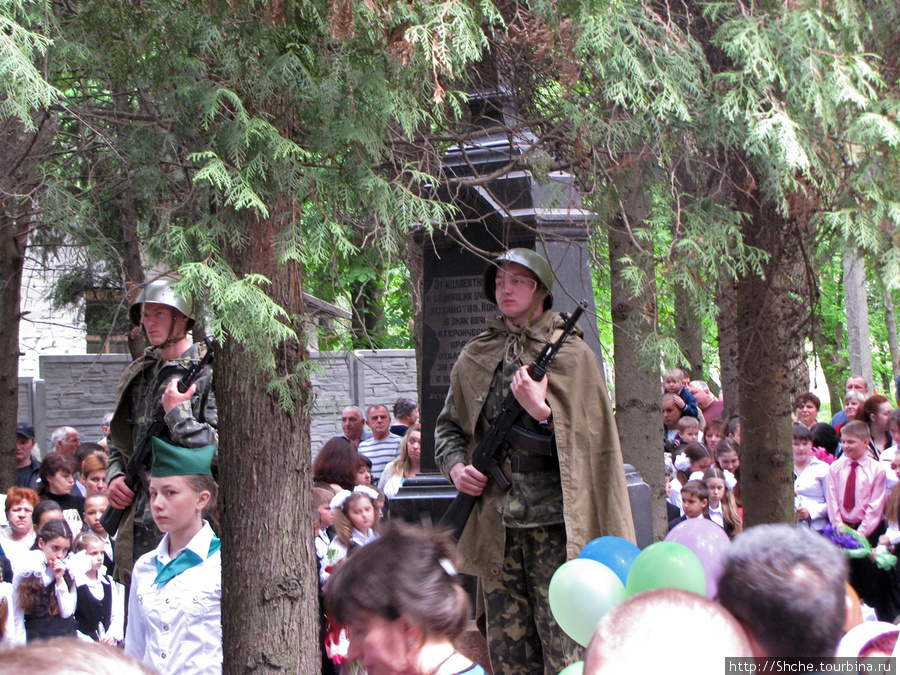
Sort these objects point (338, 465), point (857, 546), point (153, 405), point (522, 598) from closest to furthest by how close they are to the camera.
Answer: point (522, 598)
point (153, 405)
point (857, 546)
point (338, 465)

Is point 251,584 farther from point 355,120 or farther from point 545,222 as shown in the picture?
point 545,222

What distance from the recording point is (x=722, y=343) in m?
12.0

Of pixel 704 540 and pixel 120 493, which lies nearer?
pixel 704 540

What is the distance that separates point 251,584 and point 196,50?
7.00ft

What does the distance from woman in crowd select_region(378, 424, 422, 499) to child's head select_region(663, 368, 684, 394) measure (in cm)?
507

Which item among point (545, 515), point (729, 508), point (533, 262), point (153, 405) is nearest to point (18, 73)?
point (153, 405)

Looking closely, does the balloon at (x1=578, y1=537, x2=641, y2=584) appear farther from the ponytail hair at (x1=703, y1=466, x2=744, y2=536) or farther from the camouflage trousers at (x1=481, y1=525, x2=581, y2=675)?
the ponytail hair at (x1=703, y1=466, x2=744, y2=536)

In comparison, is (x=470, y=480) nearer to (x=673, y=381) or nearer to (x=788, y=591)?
(x=788, y=591)

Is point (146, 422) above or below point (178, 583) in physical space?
above

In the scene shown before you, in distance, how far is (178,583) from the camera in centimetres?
346

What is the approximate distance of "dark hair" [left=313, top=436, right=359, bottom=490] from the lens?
679cm

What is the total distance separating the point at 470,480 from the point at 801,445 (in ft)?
16.7

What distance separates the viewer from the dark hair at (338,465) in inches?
267

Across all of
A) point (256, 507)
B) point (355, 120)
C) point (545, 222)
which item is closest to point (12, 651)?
point (355, 120)
